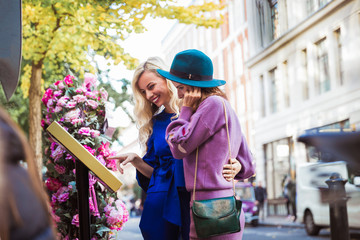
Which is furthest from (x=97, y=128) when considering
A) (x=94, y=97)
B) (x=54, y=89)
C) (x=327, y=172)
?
(x=327, y=172)

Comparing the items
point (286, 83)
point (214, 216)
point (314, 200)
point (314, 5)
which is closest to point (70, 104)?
point (214, 216)

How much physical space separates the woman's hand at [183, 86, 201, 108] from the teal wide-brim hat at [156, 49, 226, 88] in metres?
0.03

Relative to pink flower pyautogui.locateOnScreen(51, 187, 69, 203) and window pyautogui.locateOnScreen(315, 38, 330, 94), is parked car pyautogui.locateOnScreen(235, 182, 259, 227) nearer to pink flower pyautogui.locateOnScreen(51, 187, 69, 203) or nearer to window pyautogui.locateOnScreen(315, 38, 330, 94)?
window pyautogui.locateOnScreen(315, 38, 330, 94)

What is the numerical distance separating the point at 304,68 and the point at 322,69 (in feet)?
3.67

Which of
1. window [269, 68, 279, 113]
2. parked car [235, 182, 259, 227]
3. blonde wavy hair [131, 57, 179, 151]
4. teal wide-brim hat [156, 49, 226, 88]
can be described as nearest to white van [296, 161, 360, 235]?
window [269, 68, 279, 113]

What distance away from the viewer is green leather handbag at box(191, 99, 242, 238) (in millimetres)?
2061

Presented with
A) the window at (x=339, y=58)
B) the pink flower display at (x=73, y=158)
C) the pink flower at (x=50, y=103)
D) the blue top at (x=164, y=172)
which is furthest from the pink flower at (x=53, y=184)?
the window at (x=339, y=58)

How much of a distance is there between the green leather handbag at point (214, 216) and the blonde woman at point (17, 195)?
1296mm

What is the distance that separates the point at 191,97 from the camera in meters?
2.26

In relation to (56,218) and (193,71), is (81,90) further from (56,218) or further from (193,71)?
(193,71)

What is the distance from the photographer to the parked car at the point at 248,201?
1720cm

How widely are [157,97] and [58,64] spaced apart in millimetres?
7993

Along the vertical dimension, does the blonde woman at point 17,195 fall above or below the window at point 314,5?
below

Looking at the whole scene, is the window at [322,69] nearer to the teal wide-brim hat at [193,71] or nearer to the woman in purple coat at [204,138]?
the teal wide-brim hat at [193,71]
